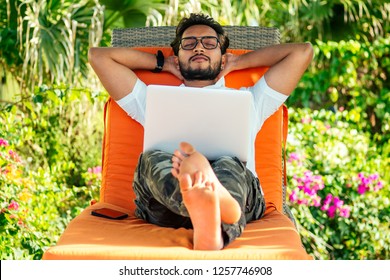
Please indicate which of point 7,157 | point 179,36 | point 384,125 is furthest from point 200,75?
point 384,125

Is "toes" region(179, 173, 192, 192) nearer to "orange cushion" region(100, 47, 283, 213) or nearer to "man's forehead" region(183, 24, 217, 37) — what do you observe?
"orange cushion" region(100, 47, 283, 213)

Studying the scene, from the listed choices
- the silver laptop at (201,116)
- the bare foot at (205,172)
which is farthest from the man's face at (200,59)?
the bare foot at (205,172)

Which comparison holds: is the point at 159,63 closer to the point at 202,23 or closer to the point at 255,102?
the point at 202,23

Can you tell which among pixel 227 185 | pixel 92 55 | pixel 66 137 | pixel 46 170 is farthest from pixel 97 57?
pixel 66 137

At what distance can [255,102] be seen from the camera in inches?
134

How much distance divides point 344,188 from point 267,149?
1.16 m

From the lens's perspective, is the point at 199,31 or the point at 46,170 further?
the point at 46,170

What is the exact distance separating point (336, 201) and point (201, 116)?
1739 millimetres

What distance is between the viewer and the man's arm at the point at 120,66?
337 cm

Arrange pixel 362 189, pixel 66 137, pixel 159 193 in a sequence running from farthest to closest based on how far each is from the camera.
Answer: pixel 66 137
pixel 362 189
pixel 159 193

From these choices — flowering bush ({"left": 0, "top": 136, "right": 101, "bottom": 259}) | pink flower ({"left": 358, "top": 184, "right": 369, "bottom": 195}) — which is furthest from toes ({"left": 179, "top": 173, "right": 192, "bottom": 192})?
pink flower ({"left": 358, "top": 184, "right": 369, "bottom": 195})

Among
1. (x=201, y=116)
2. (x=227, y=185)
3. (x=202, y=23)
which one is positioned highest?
(x=202, y=23)
